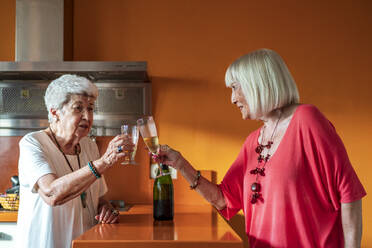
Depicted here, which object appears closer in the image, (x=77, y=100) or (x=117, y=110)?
(x=77, y=100)

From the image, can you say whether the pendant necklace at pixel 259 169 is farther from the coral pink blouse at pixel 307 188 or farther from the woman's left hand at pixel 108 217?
the woman's left hand at pixel 108 217

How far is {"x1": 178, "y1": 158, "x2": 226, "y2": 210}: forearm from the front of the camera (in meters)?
1.79

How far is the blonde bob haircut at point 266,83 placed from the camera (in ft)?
4.99

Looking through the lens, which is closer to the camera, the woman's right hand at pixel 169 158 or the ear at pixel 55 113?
the woman's right hand at pixel 169 158

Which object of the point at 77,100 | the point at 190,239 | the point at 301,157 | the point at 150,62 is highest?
the point at 150,62

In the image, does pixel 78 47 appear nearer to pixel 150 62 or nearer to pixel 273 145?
pixel 150 62

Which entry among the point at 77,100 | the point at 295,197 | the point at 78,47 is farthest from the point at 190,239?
the point at 78,47

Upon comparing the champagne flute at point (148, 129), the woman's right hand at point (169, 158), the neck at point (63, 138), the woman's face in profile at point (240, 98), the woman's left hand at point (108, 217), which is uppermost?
the woman's face in profile at point (240, 98)

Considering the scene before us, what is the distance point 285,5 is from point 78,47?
1.71 metres

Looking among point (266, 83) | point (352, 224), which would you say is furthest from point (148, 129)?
point (352, 224)

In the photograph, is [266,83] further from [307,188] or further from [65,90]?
[65,90]

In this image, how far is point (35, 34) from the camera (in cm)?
307

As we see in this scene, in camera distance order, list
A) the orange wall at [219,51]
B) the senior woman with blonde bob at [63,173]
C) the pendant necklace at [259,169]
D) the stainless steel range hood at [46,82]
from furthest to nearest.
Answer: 1. the orange wall at [219,51]
2. the stainless steel range hood at [46,82]
3. the senior woman with blonde bob at [63,173]
4. the pendant necklace at [259,169]

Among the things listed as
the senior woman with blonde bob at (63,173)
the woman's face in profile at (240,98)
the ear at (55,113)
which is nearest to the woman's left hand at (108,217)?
the senior woman with blonde bob at (63,173)
